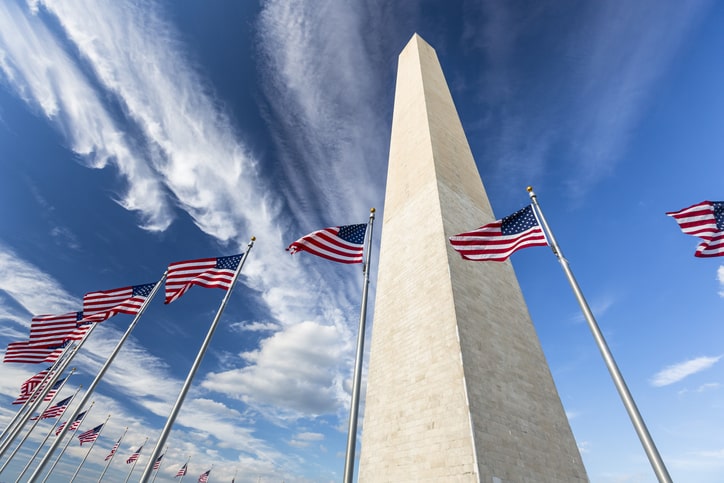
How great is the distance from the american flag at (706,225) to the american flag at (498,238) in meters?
3.37

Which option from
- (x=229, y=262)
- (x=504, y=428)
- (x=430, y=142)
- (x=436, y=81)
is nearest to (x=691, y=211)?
(x=504, y=428)

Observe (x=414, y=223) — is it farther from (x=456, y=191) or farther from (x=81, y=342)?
(x=81, y=342)

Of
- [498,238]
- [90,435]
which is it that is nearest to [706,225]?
[498,238]

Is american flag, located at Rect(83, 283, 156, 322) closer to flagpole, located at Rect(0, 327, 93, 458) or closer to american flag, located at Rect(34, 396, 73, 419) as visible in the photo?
flagpole, located at Rect(0, 327, 93, 458)

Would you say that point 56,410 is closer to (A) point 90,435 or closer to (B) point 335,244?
(A) point 90,435

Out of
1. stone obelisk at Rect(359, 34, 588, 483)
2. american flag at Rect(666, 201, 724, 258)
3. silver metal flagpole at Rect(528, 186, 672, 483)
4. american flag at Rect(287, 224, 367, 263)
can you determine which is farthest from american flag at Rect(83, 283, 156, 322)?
american flag at Rect(666, 201, 724, 258)

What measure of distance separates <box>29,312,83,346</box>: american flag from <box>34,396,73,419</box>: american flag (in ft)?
49.7

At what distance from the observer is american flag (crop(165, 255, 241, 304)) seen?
39.4 ft

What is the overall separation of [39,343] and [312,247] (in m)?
16.7

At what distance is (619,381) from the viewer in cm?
570

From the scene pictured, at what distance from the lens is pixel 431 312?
1186 cm

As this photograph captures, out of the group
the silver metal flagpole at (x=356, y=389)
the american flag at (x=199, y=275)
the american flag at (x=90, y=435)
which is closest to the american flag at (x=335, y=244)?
the silver metal flagpole at (x=356, y=389)

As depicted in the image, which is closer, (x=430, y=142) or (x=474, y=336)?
(x=474, y=336)

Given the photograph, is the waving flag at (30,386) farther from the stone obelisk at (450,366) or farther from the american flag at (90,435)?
the stone obelisk at (450,366)
